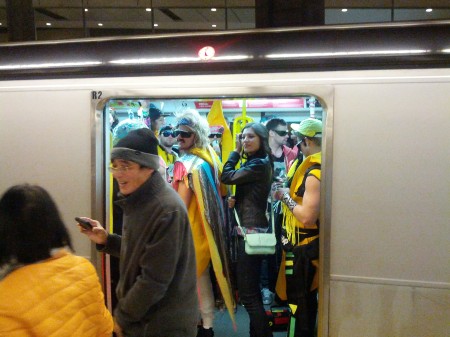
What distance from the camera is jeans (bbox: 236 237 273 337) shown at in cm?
312

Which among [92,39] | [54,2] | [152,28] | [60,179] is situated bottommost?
[60,179]

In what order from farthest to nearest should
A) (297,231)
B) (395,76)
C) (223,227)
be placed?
1. (223,227)
2. (297,231)
3. (395,76)

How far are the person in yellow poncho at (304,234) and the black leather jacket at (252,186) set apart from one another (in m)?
0.18

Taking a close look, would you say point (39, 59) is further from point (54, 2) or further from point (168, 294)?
point (168, 294)

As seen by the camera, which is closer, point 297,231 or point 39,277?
point 39,277

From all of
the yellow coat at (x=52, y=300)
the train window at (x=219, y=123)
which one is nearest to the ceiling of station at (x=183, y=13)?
the train window at (x=219, y=123)

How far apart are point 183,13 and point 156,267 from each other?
2745 mm

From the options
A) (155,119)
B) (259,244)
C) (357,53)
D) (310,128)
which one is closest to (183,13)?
(155,119)

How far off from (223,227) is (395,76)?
164cm

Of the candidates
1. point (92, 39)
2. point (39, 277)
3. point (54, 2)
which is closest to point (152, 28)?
point (92, 39)

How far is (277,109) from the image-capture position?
503 centimetres

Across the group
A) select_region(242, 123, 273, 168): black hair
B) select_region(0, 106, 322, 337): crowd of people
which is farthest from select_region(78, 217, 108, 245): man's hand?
select_region(242, 123, 273, 168): black hair

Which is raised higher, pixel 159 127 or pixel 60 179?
pixel 159 127

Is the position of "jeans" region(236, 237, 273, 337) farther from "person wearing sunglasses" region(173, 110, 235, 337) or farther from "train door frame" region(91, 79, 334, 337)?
"train door frame" region(91, 79, 334, 337)
